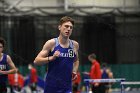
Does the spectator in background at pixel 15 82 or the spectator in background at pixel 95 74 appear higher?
the spectator in background at pixel 95 74

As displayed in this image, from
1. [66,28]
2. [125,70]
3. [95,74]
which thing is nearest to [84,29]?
[125,70]

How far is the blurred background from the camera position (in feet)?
98.5

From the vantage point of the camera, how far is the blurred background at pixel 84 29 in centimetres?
3002

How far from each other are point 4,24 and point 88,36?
497cm

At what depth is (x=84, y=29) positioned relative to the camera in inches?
1205

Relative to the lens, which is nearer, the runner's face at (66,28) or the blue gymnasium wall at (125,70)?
the runner's face at (66,28)

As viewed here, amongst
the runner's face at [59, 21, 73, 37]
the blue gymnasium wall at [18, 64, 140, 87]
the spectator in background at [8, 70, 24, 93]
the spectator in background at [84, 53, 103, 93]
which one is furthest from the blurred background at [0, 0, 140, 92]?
the runner's face at [59, 21, 73, 37]

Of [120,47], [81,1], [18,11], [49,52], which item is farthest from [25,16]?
[49,52]

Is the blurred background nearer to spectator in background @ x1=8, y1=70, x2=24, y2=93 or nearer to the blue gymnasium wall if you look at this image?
the blue gymnasium wall

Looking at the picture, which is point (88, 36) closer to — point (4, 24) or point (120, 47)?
point (120, 47)

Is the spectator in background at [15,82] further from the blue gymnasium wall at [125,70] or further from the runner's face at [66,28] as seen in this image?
the runner's face at [66,28]

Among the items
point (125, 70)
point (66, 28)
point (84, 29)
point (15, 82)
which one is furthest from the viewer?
point (84, 29)

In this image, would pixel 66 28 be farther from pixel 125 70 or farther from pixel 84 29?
pixel 84 29

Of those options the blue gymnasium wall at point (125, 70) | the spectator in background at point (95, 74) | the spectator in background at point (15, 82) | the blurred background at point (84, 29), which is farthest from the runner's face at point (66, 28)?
the blue gymnasium wall at point (125, 70)
